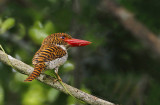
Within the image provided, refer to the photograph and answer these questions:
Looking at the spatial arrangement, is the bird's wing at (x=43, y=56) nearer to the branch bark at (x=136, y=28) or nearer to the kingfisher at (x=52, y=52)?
the kingfisher at (x=52, y=52)

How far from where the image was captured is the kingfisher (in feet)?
2.87

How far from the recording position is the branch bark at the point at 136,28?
2.82m

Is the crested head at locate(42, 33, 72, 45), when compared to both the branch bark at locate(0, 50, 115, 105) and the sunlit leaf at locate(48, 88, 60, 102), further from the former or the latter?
the sunlit leaf at locate(48, 88, 60, 102)

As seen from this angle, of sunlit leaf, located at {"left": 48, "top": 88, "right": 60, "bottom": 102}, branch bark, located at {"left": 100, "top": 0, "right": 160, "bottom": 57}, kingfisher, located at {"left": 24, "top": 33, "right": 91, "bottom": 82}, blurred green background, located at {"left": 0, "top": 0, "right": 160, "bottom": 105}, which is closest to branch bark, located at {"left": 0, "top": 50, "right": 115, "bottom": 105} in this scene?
kingfisher, located at {"left": 24, "top": 33, "right": 91, "bottom": 82}

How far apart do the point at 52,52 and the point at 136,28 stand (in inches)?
82.0

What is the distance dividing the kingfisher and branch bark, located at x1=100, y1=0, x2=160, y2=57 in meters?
1.92

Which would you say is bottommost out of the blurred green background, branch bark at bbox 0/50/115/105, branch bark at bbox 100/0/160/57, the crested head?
branch bark at bbox 0/50/115/105

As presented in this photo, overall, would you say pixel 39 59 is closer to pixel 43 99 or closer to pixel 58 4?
pixel 43 99

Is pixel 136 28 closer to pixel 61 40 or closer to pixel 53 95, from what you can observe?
pixel 53 95

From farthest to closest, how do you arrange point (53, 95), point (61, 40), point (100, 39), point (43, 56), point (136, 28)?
point (136, 28), point (100, 39), point (53, 95), point (61, 40), point (43, 56)

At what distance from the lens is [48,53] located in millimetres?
907

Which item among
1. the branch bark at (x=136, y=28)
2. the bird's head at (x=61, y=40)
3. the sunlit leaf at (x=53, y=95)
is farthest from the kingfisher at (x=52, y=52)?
the branch bark at (x=136, y=28)

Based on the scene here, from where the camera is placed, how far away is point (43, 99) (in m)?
1.59

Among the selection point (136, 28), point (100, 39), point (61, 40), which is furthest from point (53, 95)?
point (136, 28)
